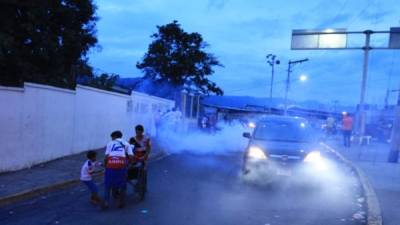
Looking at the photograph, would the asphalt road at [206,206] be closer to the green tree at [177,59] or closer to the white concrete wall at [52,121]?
the white concrete wall at [52,121]

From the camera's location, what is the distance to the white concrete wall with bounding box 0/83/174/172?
1223 cm

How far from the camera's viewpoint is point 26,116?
42.9 feet

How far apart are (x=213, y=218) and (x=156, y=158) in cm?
1122

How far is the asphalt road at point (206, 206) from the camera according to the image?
8133 millimetres

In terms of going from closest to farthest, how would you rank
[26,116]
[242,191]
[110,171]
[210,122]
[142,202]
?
[110,171] → [142,202] → [242,191] → [26,116] → [210,122]

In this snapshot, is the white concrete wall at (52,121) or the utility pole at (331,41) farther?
the utility pole at (331,41)

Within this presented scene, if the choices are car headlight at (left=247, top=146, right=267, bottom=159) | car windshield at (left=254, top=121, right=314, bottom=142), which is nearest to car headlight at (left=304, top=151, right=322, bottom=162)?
car windshield at (left=254, top=121, right=314, bottom=142)

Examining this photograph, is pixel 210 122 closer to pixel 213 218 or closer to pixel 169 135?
pixel 169 135

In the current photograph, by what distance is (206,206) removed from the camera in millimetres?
9258

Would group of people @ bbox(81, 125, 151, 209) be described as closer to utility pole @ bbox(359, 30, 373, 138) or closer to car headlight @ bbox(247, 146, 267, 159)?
car headlight @ bbox(247, 146, 267, 159)

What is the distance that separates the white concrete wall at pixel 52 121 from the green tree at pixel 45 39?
2936 millimetres

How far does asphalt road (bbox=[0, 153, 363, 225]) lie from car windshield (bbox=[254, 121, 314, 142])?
133 centimetres

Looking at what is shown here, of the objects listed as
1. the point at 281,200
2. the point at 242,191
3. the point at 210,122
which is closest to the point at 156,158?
the point at 242,191

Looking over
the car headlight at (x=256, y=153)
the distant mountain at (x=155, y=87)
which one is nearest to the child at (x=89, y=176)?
the car headlight at (x=256, y=153)
